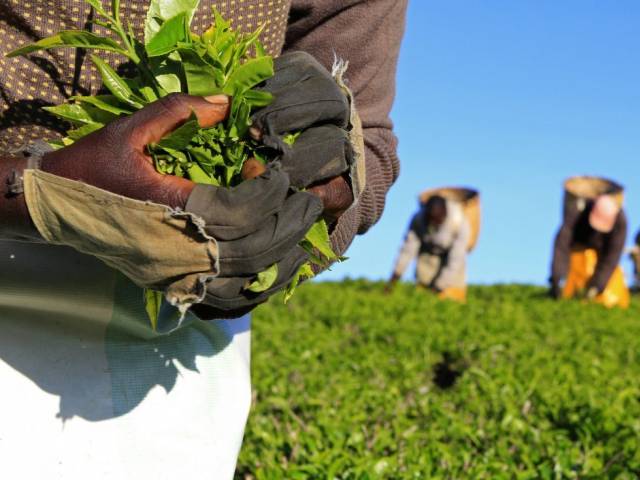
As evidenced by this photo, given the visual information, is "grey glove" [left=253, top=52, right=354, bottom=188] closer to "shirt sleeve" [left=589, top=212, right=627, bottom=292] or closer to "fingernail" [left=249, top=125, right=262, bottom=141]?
"fingernail" [left=249, top=125, right=262, bottom=141]

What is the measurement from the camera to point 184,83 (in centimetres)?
188

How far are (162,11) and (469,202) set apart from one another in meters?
15.7

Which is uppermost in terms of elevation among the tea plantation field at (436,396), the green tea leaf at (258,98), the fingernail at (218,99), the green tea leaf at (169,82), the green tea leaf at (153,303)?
the green tea leaf at (169,82)

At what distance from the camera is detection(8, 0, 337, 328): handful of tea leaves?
1.78m

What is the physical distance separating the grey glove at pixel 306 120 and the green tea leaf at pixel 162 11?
0.65 ft

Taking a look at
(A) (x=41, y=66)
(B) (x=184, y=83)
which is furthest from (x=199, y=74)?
(A) (x=41, y=66)

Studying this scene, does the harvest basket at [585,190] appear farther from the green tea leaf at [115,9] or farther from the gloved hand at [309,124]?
the green tea leaf at [115,9]

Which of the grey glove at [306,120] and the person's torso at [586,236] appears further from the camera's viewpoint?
the person's torso at [586,236]

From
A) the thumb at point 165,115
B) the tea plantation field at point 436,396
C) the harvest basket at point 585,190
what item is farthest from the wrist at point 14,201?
→ the harvest basket at point 585,190

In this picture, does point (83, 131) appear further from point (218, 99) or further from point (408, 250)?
point (408, 250)

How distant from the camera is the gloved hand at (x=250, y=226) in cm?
165

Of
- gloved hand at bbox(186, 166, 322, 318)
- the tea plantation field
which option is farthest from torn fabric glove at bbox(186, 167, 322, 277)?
the tea plantation field

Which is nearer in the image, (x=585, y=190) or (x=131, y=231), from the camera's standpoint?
(x=131, y=231)

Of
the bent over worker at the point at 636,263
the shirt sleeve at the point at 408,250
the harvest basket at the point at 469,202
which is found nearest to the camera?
the shirt sleeve at the point at 408,250
